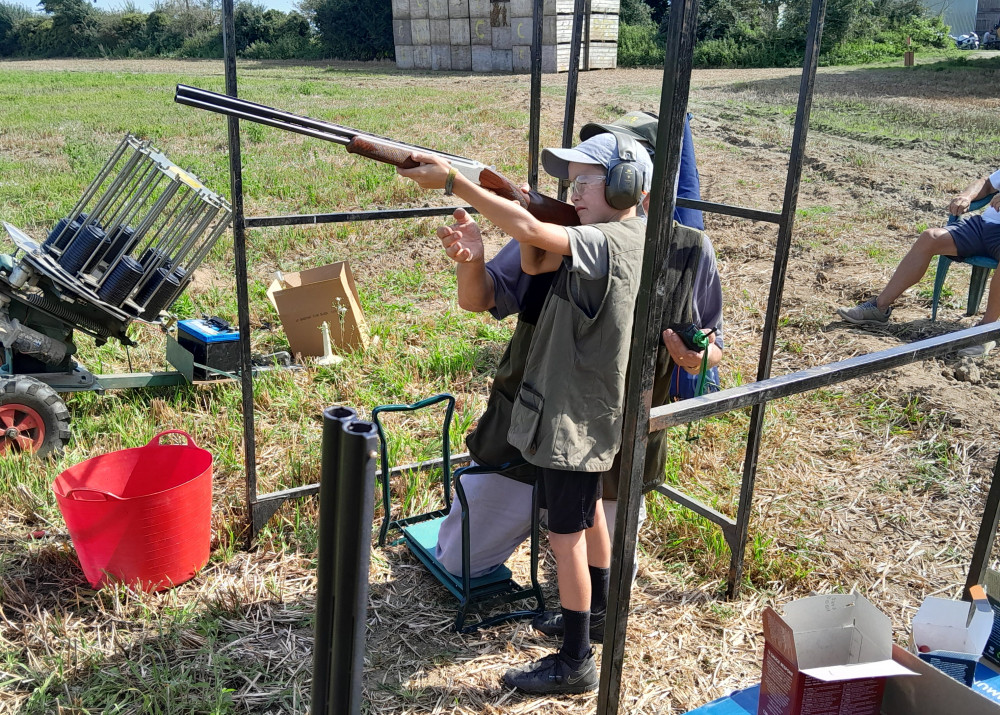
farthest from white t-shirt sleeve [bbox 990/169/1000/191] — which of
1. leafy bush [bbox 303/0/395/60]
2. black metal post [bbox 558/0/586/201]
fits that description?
leafy bush [bbox 303/0/395/60]

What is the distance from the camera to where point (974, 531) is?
394 centimetres

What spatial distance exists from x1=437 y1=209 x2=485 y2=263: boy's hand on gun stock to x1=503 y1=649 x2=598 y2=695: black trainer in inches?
55.3

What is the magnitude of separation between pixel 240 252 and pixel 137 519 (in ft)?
3.56

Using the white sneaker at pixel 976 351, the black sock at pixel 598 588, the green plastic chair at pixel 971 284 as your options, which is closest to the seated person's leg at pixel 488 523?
the black sock at pixel 598 588

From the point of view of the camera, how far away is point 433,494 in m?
4.09

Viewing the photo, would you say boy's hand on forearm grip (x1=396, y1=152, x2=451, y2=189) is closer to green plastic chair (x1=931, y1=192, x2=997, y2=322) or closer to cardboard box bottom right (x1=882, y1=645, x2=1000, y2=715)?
cardboard box bottom right (x1=882, y1=645, x2=1000, y2=715)

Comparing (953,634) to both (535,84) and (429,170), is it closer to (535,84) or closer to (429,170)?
(429,170)

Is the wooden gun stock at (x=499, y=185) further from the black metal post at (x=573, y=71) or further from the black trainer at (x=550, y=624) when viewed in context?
the black trainer at (x=550, y=624)

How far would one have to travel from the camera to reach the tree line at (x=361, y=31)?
20688 millimetres

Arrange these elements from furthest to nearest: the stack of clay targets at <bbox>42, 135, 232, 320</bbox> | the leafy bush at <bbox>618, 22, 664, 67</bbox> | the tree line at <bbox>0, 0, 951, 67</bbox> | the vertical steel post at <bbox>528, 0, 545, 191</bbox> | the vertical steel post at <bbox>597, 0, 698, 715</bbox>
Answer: the leafy bush at <bbox>618, 22, 664, 67</bbox> < the tree line at <bbox>0, 0, 951, 67</bbox> < the stack of clay targets at <bbox>42, 135, 232, 320</bbox> < the vertical steel post at <bbox>528, 0, 545, 191</bbox> < the vertical steel post at <bbox>597, 0, 698, 715</bbox>

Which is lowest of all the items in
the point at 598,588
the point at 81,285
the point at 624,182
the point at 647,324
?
the point at 598,588

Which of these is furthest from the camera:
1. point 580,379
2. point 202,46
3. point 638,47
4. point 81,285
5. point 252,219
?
point 202,46

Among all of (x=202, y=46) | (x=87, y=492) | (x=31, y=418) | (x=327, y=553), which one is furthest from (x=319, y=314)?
(x=202, y=46)

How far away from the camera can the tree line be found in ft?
67.9
